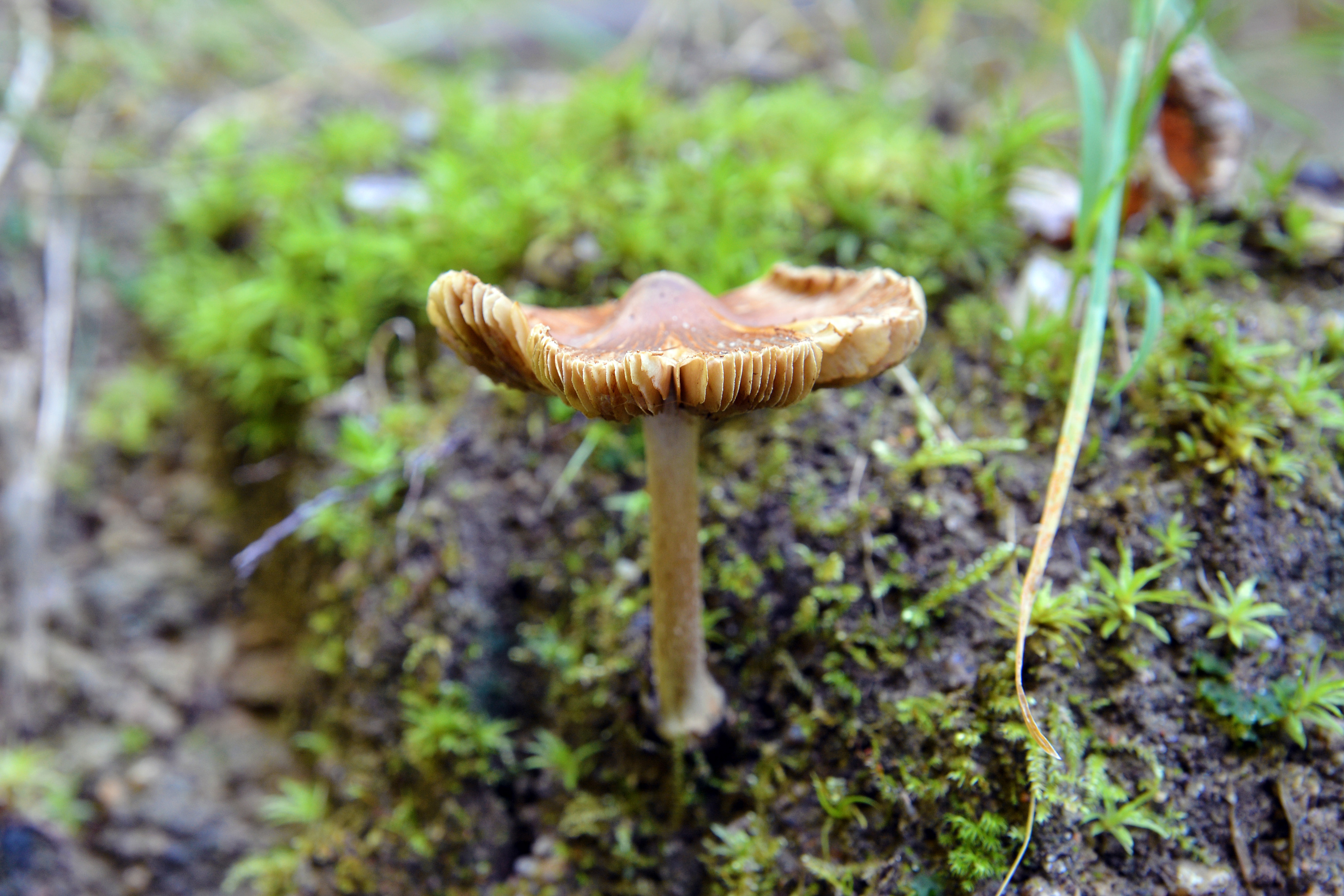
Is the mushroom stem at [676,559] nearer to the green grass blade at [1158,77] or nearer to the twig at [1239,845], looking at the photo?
the twig at [1239,845]

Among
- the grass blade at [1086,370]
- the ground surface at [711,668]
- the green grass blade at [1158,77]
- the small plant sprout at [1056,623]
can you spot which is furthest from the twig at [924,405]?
the green grass blade at [1158,77]

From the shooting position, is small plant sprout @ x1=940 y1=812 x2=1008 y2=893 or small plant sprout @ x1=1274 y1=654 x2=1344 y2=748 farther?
small plant sprout @ x1=1274 y1=654 x2=1344 y2=748

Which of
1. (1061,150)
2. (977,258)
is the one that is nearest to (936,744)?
(977,258)

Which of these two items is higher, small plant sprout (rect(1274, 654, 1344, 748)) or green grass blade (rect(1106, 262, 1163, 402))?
green grass blade (rect(1106, 262, 1163, 402))

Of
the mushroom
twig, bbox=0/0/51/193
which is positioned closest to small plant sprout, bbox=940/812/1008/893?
the mushroom

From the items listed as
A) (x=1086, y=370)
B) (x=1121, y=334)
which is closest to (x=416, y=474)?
(x=1086, y=370)

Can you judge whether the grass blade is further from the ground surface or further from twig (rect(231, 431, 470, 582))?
twig (rect(231, 431, 470, 582))

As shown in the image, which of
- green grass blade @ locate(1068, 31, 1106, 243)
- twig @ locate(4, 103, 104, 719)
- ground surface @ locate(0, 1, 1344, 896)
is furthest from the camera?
twig @ locate(4, 103, 104, 719)
